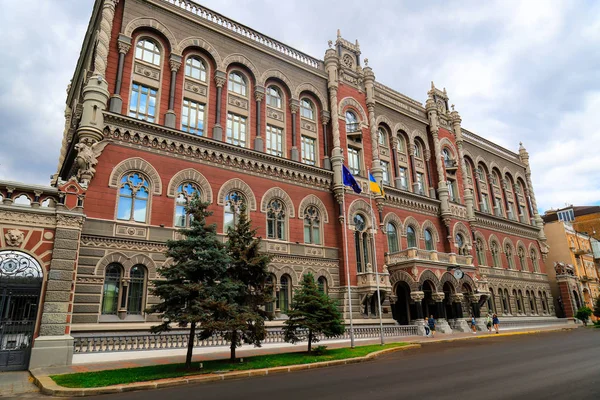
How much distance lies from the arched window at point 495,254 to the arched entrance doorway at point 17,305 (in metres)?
45.4

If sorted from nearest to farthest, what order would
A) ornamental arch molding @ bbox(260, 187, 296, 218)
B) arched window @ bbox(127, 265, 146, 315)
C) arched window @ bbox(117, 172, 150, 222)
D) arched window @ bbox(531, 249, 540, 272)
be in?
1. arched window @ bbox(127, 265, 146, 315)
2. arched window @ bbox(117, 172, 150, 222)
3. ornamental arch molding @ bbox(260, 187, 296, 218)
4. arched window @ bbox(531, 249, 540, 272)

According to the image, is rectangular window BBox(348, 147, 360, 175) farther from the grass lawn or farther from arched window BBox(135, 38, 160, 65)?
the grass lawn

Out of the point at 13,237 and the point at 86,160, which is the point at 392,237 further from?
the point at 13,237

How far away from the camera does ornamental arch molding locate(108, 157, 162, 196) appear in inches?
834

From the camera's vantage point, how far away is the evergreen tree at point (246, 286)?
51.6 feet

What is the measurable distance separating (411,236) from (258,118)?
1847 centimetres

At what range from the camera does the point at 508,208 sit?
170 feet

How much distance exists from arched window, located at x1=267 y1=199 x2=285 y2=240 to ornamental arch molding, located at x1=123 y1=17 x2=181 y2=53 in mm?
12103

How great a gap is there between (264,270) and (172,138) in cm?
1134

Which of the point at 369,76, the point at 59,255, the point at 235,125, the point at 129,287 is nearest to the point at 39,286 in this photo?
the point at 59,255

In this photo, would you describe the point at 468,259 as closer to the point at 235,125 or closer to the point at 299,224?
the point at 299,224

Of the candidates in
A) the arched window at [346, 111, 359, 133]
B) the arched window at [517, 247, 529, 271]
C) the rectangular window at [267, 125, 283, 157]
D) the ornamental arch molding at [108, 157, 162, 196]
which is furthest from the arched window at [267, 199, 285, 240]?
the arched window at [517, 247, 529, 271]

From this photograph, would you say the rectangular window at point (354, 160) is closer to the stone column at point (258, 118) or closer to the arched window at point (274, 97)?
the arched window at point (274, 97)

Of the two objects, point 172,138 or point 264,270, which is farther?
point 172,138
